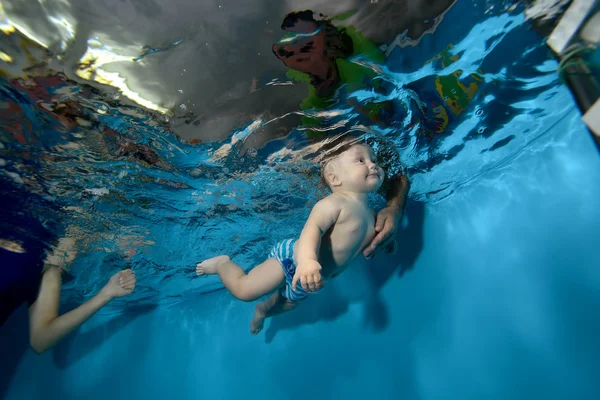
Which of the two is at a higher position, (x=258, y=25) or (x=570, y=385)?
(x=258, y=25)

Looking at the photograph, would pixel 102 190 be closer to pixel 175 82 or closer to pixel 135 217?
pixel 135 217

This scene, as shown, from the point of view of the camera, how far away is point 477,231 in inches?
271

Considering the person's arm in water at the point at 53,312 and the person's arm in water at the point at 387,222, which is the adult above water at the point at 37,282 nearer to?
the person's arm in water at the point at 53,312

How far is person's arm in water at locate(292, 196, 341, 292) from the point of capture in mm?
3357

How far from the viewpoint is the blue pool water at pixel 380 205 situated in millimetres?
4047

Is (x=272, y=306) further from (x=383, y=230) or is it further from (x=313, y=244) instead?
(x=313, y=244)

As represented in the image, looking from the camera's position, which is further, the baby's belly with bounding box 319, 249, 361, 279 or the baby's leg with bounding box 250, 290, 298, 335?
the baby's leg with bounding box 250, 290, 298, 335

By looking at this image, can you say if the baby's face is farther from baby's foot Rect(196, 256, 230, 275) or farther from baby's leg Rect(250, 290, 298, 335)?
baby's leg Rect(250, 290, 298, 335)

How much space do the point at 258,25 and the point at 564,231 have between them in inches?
261

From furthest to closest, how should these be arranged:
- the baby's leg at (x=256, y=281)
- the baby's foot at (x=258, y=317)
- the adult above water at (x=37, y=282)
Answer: the baby's foot at (x=258, y=317)
the adult above water at (x=37, y=282)
the baby's leg at (x=256, y=281)

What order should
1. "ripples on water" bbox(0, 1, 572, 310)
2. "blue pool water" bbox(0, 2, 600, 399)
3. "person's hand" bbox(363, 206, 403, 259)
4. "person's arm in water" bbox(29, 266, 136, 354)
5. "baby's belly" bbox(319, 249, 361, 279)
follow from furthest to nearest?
"person's arm in water" bbox(29, 266, 136, 354) < "baby's belly" bbox(319, 249, 361, 279) < "person's hand" bbox(363, 206, 403, 259) < "blue pool water" bbox(0, 2, 600, 399) < "ripples on water" bbox(0, 1, 572, 310)

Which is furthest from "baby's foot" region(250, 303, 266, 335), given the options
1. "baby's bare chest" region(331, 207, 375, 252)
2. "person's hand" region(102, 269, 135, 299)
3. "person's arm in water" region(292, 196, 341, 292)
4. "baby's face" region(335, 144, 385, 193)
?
"baby's face" region(335, 144, 385, 193)

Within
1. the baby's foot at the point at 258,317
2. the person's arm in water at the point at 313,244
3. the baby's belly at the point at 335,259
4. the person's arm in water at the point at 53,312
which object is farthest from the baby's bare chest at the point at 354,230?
the person's arm in water at the point at 53,312

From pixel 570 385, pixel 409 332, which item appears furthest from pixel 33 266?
pixel 570 385
